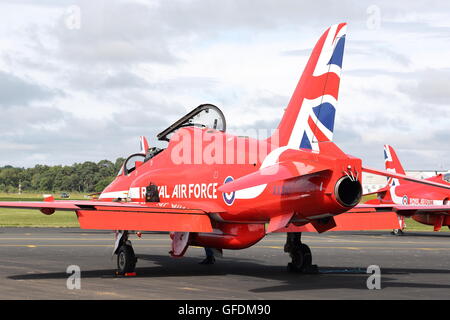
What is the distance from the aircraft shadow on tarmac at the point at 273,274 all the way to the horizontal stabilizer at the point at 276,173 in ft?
A: 7.98

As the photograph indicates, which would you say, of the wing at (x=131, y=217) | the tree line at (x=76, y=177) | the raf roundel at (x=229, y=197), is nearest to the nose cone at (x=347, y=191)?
the raf roundel at (x=229, y=197)

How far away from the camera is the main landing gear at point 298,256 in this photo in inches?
750

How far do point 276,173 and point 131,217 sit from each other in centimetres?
400

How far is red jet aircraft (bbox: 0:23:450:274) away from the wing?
1.0 inches

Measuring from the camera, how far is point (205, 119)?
2009cm

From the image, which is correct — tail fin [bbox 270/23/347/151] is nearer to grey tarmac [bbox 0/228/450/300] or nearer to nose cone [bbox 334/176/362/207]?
nose cone [bbox 334/176/362/207]

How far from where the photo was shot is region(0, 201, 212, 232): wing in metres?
16.2

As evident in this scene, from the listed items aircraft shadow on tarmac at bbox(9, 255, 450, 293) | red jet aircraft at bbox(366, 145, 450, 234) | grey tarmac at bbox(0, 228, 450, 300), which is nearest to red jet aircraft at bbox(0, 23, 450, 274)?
aircraft shadow on tarmac at bbox(9, 255, 450, 293)

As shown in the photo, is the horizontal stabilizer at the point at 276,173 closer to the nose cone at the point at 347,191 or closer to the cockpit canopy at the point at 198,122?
the nose cone at the point at 347,191

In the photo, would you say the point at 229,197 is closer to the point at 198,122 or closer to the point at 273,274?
the point at 273,274

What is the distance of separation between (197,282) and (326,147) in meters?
4.84

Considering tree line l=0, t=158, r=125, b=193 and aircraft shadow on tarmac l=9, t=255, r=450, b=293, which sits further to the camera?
tree line l=0, t=158, r=125, b=193

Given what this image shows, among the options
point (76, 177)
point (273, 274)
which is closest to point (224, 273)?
point (273, 274)

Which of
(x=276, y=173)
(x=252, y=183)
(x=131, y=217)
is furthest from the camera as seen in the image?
(x=131, y=217)
